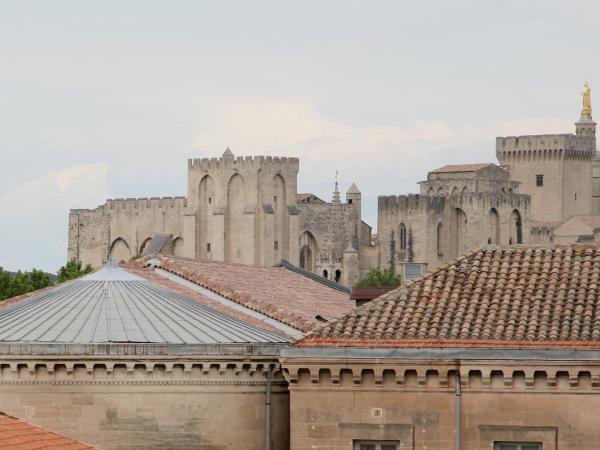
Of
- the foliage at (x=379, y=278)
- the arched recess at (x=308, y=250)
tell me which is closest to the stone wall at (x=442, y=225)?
the foliage at (x=379, y=278)

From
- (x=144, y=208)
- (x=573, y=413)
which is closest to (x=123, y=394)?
(x=573, y=413)

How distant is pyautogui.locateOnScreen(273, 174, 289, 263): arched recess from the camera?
160750mm

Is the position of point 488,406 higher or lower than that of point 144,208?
lower

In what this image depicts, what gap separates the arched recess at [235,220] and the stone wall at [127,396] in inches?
5208

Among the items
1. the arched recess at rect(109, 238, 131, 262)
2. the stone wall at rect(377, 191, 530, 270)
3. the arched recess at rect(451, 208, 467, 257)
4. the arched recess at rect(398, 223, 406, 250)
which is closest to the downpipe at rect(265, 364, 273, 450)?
the stone wall at rect(377, 191, 530, 270)

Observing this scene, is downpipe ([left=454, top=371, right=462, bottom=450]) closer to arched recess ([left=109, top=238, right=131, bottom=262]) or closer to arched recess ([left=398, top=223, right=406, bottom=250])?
arched recess ([left=398, top=223, right=406, bottom=250])

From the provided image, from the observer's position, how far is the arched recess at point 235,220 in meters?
161

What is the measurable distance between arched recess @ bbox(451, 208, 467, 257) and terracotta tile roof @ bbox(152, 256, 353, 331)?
125 meters

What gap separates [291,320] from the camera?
32188 millimetres

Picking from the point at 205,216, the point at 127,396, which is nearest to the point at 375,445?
the point at 127,396

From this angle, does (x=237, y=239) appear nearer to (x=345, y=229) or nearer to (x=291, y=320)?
(x=345, y=229)

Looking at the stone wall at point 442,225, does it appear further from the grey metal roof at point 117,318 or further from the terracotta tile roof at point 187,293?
A: the grey metal roof at point 117,318

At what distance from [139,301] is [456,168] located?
15371cm

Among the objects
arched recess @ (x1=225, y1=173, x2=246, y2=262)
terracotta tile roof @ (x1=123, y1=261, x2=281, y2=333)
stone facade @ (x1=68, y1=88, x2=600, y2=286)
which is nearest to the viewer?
terracotta tile roof @ (x1=123, y1=261, x2=281, y2=333)
